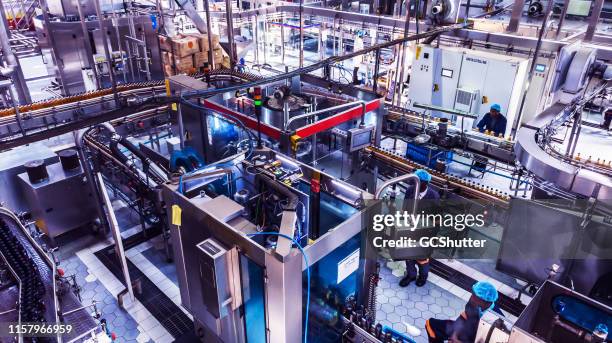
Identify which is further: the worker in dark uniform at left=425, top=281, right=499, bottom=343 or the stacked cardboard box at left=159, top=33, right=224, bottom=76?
the stacked cardboard box at left=159, top=33, right=224, bottom=76

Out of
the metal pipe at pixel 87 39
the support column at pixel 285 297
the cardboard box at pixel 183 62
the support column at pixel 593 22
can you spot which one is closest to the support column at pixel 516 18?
the support column at pixel 593 22

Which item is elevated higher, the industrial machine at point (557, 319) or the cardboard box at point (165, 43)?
the cardboard box at point (165, 43)

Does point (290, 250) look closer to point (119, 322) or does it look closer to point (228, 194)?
point (228, 194)

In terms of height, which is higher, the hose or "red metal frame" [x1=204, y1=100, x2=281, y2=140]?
"red metal frame" [x1=204, y1=100, x2=281, y2=140]

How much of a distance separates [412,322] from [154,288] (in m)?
2.96

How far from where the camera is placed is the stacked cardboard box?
28.2 ft

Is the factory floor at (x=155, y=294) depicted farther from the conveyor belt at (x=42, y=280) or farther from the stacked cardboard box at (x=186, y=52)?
the stacked cardboard box at (x=186, y=52)

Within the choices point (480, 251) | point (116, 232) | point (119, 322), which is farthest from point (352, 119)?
point (119, 322)

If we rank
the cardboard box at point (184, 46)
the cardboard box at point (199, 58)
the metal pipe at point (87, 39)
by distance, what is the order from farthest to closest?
the cardboard box at point (199, 58), the cardboard box at point (184, 46), the metal pipe at point (87, 39)

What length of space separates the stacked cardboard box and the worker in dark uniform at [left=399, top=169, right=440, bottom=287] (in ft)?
18.6

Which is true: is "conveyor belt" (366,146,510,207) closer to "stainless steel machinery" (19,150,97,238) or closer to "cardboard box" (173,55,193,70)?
"stainless steel machinery" (19,150,97,238)

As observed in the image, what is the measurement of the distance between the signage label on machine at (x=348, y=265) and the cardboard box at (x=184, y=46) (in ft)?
21.9

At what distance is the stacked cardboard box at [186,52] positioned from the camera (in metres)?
8.60

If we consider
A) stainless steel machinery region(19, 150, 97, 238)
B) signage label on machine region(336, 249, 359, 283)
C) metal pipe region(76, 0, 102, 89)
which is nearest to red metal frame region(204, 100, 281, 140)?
stainless steel machinery region(19, 150, 97, 238)
